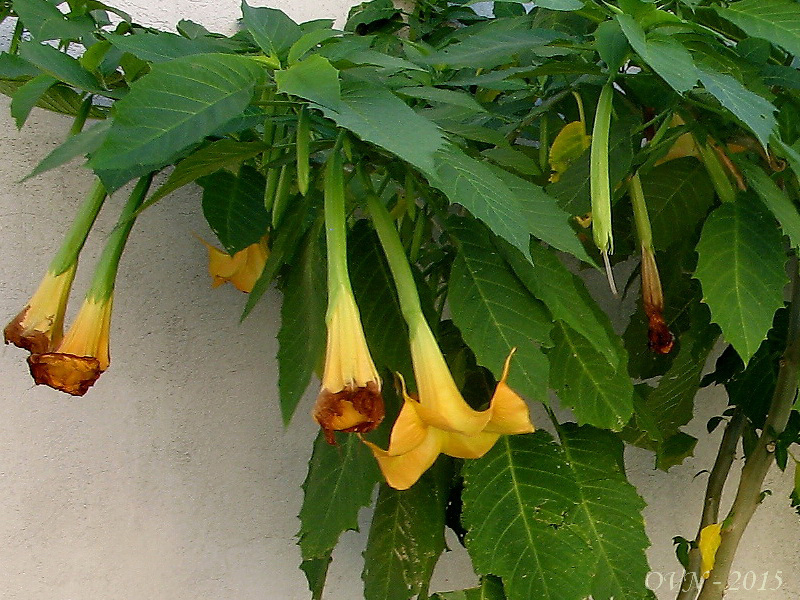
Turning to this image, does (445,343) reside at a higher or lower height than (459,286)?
lower

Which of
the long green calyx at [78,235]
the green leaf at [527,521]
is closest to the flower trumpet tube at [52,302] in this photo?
the long green calyx at [78,235]

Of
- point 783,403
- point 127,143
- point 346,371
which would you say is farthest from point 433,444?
point 783,403

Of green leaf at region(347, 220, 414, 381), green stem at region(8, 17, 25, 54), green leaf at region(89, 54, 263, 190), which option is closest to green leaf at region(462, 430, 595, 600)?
green leaf at region(347, 220, 414, 381)

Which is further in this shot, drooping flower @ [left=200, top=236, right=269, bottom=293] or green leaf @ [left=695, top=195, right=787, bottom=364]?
drooping flower @ [left=200, top=236, right=269, bottom=293]

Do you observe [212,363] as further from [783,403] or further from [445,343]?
[783,403]

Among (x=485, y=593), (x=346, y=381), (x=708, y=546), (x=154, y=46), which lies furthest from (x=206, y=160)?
(x=708, y=546)

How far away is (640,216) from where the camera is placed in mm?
534

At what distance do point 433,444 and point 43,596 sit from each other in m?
0.49

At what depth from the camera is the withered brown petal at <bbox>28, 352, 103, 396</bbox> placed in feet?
1.35

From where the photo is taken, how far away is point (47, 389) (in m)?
0.68

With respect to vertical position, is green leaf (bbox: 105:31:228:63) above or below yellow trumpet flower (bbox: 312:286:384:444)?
A: above

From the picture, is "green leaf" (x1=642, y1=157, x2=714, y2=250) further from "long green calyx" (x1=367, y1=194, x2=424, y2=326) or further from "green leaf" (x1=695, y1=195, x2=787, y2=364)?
"long green calyx" (x1=367, y1=194, x2=424, y2=326)

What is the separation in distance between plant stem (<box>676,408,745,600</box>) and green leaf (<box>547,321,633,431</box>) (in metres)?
0.23

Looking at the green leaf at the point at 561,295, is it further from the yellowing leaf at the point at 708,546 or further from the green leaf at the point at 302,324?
the yellowing leaf at the point at 708,546
